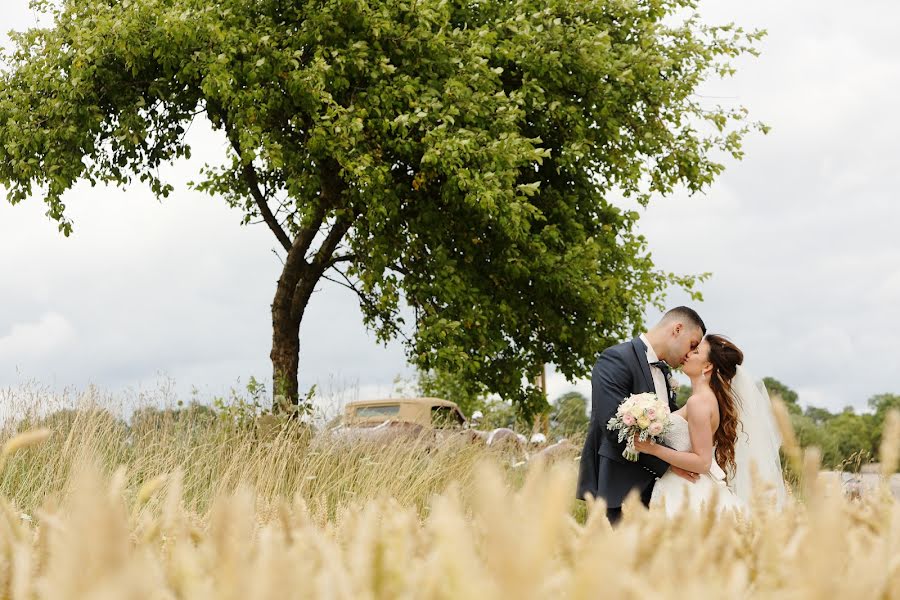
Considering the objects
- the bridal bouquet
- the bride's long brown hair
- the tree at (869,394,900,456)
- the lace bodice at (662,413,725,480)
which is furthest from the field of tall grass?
the tree at (869,394,900,456)

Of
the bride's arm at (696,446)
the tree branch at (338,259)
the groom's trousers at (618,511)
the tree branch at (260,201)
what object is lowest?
the groom's trousers at (618,511)

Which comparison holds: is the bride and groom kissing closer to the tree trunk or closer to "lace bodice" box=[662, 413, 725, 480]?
"lace bodice" box=[662, 413, 725, 480]

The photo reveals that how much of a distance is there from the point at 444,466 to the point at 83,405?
4.39 meters

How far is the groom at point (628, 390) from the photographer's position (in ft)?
20.9

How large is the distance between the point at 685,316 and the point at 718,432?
1.06 meters

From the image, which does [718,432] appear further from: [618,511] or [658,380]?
[618,511]

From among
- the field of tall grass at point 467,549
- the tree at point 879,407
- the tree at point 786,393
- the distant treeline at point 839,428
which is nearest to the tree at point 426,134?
the distant treeline at point 839,428

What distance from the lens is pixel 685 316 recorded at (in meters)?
6.75

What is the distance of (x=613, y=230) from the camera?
15508mm

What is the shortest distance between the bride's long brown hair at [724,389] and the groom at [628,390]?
0.20 meters

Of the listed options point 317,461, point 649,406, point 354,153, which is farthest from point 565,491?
point 354,153

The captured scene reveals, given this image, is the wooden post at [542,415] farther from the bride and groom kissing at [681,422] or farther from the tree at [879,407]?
the tree at [879,407]

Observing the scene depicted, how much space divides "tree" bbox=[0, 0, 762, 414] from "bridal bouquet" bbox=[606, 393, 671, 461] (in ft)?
19.3

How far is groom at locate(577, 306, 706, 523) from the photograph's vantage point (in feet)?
20.9
